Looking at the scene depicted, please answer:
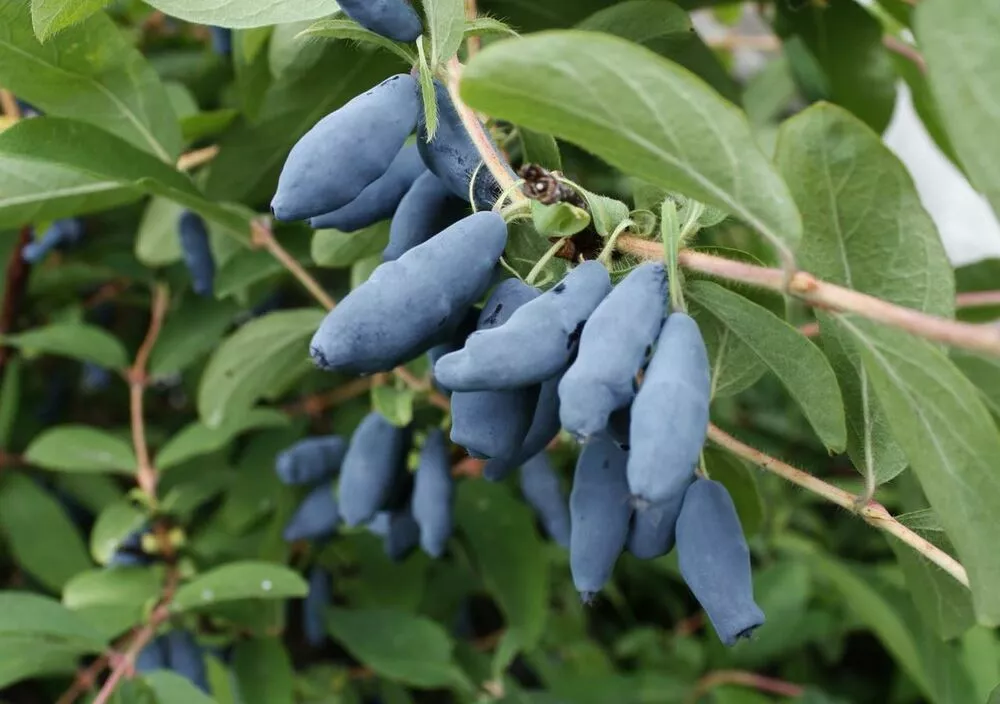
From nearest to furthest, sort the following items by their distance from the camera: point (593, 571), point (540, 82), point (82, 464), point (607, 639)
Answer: point (540, 82) → point (593, 571) → point (82, 464) → point (607, 639)

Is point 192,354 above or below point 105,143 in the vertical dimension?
below

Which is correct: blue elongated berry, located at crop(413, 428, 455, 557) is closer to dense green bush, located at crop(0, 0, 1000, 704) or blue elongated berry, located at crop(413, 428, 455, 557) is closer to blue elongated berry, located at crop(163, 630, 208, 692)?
dense green bush, located at crop(0, 0, 1000, 704)

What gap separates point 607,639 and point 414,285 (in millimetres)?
1614

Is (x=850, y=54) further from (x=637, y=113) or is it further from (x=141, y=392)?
(x=141, y=392)

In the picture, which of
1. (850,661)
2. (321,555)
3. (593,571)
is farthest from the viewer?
(850,661)

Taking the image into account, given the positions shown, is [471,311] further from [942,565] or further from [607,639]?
[607,639]

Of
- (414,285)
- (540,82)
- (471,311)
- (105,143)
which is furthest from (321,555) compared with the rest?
(540,82)

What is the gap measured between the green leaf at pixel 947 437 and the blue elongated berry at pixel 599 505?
0.15 m

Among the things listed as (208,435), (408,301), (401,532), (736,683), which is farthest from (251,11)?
(736,683)

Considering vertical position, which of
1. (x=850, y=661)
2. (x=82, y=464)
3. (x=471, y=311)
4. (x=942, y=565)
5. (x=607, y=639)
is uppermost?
(x=471, y=311)

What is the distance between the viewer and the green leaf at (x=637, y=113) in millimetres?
422

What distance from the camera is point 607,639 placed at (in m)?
1.97

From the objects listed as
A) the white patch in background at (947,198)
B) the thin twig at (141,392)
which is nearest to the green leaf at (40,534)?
the thin twig at (141,392)

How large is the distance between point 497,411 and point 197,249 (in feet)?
2.23
